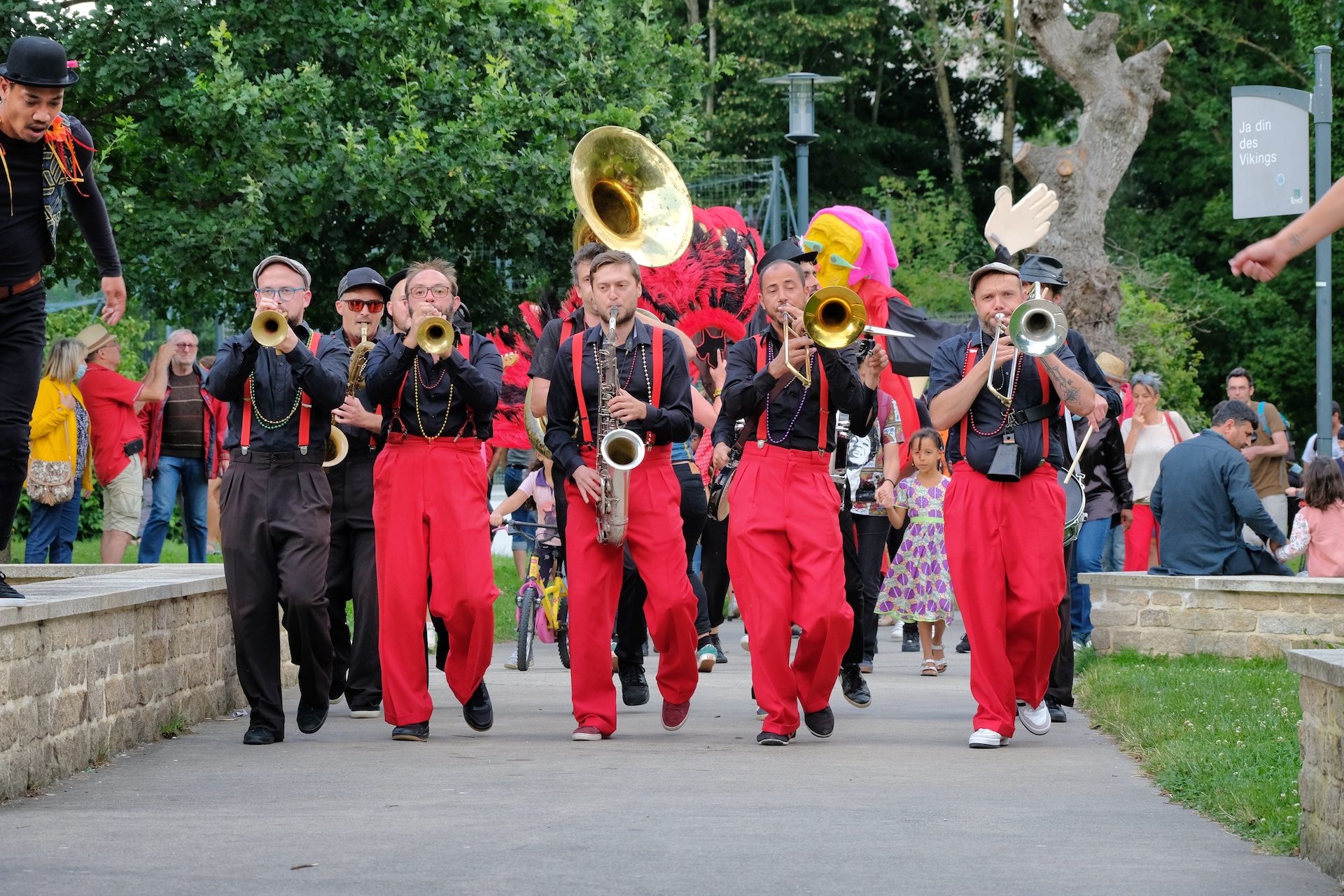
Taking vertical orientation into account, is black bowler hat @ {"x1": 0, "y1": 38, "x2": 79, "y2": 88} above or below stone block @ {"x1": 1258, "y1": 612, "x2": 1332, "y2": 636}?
above

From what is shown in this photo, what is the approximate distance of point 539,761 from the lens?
7668mm

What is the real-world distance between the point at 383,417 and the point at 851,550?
9.08 feet

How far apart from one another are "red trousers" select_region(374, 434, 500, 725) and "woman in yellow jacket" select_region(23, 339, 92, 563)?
632cm

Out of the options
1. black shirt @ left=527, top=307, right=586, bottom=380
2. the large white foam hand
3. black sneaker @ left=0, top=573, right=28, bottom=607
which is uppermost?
the large white foam hand

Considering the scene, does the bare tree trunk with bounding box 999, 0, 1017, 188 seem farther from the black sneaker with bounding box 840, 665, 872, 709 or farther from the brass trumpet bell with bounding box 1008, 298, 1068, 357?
the brass trumpet bell with bounding box 1008, 298, 1068, 357

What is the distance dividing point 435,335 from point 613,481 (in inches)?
39.0

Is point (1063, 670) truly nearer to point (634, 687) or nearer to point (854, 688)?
point (854, 688)

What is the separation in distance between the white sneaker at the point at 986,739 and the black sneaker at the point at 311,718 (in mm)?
2923

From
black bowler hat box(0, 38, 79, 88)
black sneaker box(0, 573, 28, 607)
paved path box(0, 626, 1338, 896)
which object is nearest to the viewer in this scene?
paved path box(0, 626, 1338, 896)

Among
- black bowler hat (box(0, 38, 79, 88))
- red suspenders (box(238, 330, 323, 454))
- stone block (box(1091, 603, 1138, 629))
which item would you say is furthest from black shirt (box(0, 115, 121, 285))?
stone block (box(1091, 603, 1138, 629))

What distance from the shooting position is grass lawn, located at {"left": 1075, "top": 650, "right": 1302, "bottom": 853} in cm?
643

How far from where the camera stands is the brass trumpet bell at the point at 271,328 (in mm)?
7879

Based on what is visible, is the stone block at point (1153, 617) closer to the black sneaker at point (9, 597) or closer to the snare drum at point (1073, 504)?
the snare drum at point (1073, 504)

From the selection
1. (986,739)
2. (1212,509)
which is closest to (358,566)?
(986,739)
